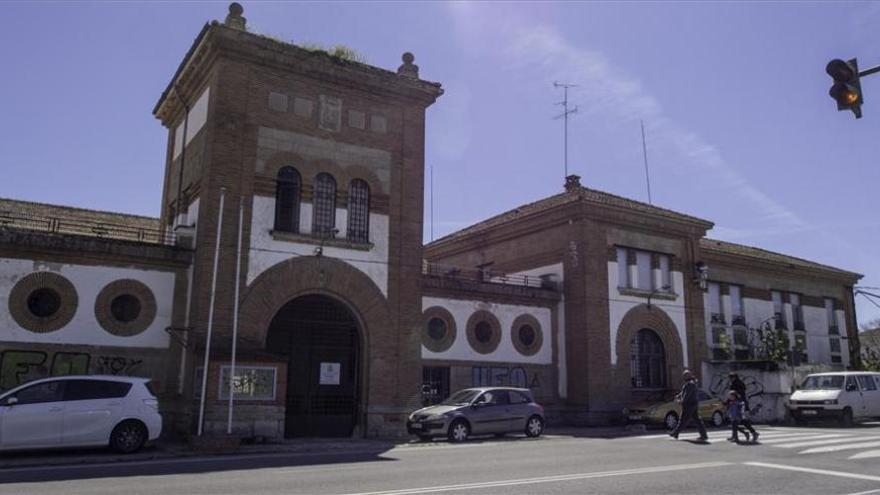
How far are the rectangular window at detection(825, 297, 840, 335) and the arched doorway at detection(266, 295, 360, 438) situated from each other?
2848 centimetres

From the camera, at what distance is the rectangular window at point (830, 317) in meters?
37.6

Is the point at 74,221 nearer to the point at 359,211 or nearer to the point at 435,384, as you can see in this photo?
the point at 359,211

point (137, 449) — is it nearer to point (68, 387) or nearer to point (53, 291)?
point (68, 387)

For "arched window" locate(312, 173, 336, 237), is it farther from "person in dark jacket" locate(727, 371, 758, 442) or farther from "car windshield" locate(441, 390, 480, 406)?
"person in dark jacket" locate(727, 371, 758, 442)

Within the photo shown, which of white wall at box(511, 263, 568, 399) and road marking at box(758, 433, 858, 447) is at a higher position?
white wall at box(511, 263, 568, 399)

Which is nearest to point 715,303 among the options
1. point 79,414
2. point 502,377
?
point 502,377

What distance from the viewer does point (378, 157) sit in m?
21.6

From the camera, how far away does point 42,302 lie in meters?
17.2

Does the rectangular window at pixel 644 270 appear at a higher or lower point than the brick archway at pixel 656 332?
higher

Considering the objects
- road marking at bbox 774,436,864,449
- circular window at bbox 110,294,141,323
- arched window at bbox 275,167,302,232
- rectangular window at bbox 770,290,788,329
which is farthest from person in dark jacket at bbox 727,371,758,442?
circular window at bbox 110,294,141,323

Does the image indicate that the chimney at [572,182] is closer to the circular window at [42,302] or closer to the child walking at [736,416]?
the child walking at [736,416]

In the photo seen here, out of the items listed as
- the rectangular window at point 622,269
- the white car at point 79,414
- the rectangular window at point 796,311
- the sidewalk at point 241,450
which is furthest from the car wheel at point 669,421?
the rectangular window at point 796,311

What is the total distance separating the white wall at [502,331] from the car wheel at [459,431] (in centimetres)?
508

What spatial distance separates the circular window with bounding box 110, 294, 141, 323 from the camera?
59.4ft
